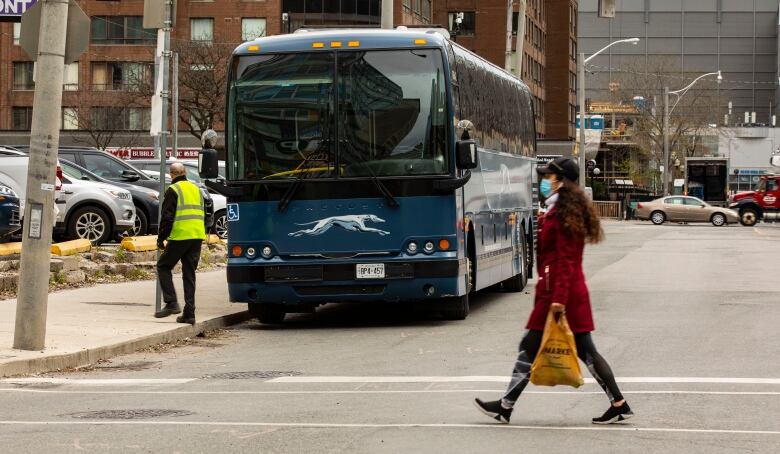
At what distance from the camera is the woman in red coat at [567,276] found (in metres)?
9.09

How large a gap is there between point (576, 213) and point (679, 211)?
62.4 metres

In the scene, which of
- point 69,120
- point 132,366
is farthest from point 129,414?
point 69,120

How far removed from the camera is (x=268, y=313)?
701 inches

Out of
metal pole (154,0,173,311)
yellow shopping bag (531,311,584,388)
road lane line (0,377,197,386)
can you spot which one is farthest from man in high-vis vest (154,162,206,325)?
yellow shopping bag (531,311,584,388)

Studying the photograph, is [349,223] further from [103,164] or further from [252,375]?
[103,164]

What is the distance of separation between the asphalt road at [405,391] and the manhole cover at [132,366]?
0.03 m

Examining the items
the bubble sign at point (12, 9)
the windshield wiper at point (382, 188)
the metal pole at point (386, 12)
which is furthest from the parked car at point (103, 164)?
the windshield wiper at point (382, 188)

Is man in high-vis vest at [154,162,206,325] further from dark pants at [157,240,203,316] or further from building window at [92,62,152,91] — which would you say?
building window at [92,62,152,91]

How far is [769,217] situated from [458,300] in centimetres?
5802

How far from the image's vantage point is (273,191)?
54.9 feet

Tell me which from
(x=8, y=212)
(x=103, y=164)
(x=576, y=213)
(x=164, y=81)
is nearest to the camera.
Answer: (x=576, y=213)

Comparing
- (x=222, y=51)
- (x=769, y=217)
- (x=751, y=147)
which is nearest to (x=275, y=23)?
(x=222, y=51)

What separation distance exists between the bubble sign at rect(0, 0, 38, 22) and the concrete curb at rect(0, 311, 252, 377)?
10.6 m

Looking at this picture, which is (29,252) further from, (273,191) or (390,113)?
(390,113)
